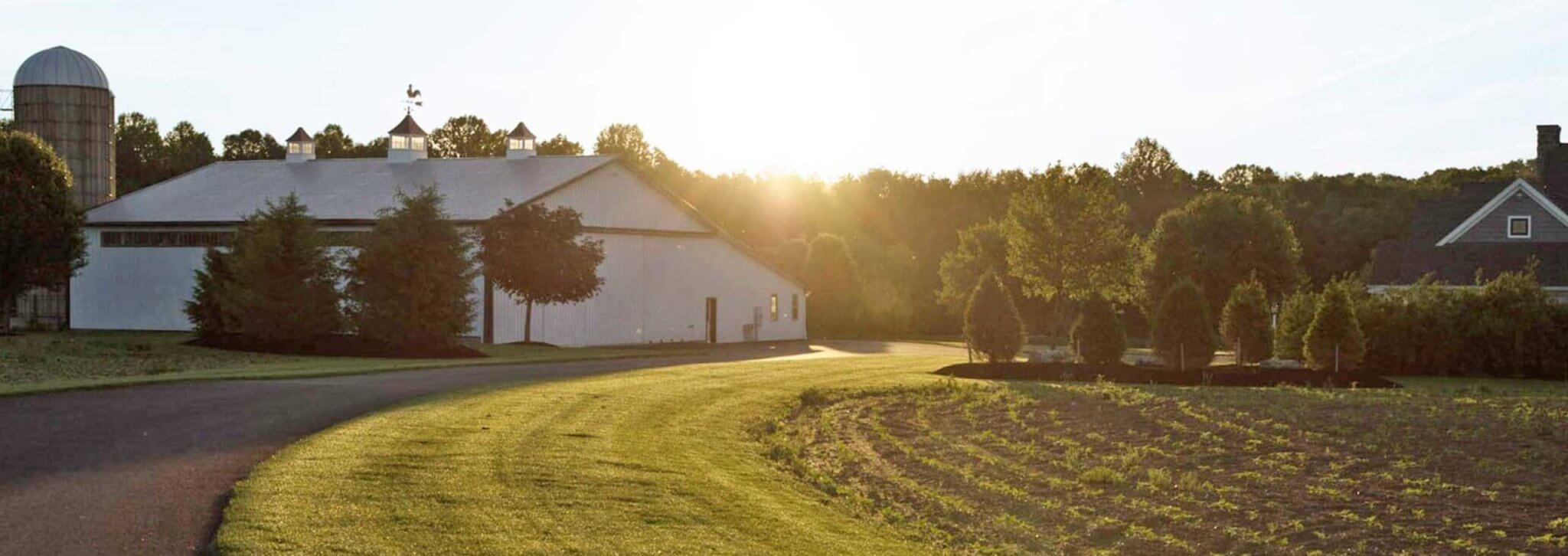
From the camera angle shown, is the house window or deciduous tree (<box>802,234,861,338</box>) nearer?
the house window

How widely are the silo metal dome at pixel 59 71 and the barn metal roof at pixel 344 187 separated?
5.44m

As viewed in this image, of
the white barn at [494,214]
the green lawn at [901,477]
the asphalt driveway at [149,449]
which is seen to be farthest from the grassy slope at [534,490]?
the white barn at [494,214]

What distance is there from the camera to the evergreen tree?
4784 centimetres

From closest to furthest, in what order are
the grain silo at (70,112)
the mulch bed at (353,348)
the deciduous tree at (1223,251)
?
the mulch bed at (353,348), the grain silo at (70,112), the deciduous tree at (1223,251)

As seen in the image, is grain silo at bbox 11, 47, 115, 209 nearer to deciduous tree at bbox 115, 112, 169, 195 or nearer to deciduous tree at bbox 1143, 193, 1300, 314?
deciduous tree at bbox 115, 112, 169, 195

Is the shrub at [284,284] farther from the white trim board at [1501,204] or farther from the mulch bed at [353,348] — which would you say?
the white trim board at [1501,204]

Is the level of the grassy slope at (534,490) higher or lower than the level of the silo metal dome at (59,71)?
lower

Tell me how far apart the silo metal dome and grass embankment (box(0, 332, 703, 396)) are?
18897 millimetres

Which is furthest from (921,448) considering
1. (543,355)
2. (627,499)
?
(543,355)

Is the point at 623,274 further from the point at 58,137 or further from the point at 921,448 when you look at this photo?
the point at 921,448

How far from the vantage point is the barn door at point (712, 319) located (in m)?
60.7

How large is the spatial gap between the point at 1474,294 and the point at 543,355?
2478 centimetres

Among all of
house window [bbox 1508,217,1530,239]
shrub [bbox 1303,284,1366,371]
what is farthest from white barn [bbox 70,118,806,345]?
house window [bbox 1508,217,1530,239]

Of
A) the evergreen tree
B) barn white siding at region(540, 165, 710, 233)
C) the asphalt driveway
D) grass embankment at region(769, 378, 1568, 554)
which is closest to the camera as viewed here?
the asphalt driveway
